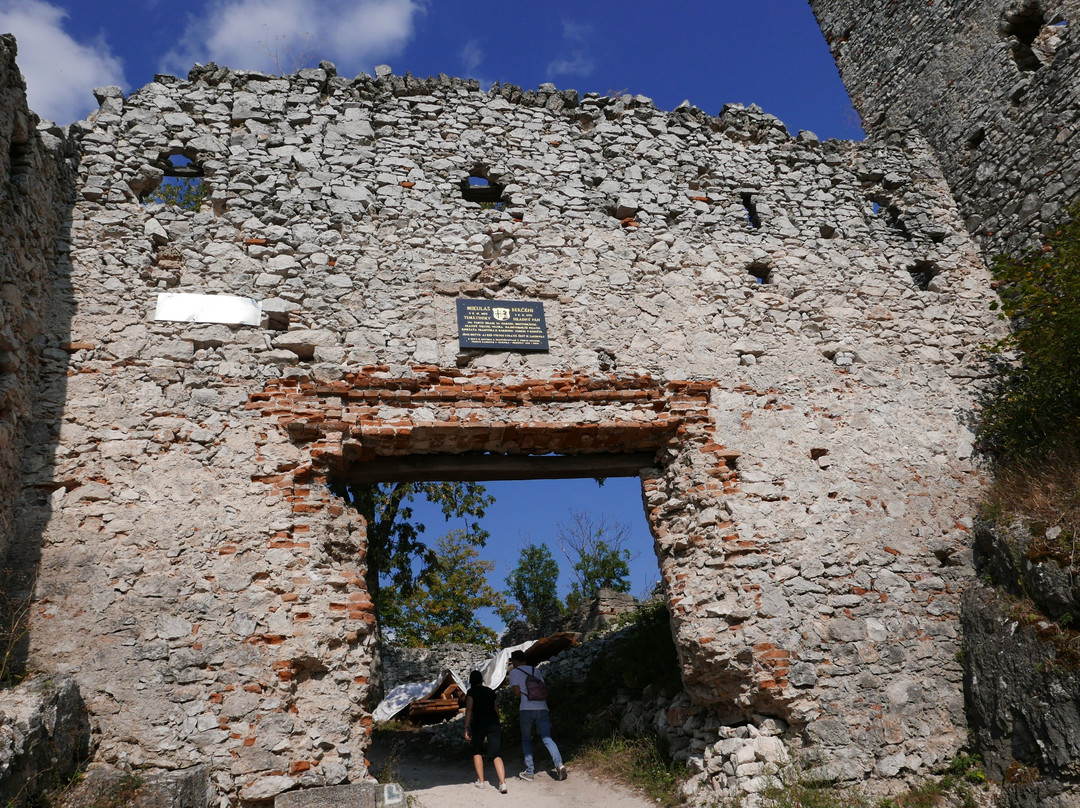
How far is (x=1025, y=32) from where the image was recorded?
8.12m

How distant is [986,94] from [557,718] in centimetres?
815

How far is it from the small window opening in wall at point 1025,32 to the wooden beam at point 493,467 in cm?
590

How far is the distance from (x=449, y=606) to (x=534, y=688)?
37.6 ft

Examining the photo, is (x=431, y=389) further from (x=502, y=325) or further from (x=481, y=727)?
(x=481, y=727)

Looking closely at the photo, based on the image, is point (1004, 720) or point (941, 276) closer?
point (1004, 720)

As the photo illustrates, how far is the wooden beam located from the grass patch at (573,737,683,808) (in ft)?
7.92

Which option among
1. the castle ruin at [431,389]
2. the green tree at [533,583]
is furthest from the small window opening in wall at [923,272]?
the green tree at [533,583]

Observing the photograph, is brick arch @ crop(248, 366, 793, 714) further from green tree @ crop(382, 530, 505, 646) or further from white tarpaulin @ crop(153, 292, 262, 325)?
green tree @ crop(382, 530, 505, 646)

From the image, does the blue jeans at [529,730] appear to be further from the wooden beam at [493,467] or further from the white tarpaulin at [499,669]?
the wooden beam at [493,467]

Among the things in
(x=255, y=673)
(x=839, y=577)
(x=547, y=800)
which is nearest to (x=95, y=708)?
(x=255, y=673)

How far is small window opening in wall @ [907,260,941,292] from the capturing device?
7.63 meters

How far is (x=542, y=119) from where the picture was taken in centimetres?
754

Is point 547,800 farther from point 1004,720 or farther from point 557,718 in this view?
point 1004,720

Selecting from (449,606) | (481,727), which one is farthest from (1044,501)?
(449,606)
